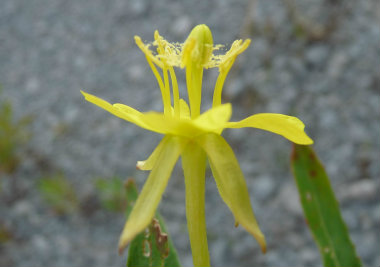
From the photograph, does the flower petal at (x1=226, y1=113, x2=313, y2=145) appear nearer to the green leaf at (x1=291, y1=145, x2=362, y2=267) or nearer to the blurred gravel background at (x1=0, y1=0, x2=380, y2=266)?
the green leaf at (x1=291, y1=145, x2=362, y2=267)

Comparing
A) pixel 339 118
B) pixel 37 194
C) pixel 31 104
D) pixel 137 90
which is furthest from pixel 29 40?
pixel 339 118

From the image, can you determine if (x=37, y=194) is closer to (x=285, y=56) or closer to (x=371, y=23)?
(x=285, y=56)

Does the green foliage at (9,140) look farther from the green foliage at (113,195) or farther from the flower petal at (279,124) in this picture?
the flower petal at (279,124)

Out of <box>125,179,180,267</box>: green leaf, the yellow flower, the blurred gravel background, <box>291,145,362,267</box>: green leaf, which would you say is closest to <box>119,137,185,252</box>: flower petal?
the yellow flower

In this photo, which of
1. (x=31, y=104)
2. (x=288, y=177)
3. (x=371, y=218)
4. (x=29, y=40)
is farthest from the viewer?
(x=29, y=40)

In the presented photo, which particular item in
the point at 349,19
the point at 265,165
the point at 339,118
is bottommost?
the point at 265,165

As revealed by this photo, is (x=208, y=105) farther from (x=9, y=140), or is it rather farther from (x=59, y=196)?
(x=9, y=140)

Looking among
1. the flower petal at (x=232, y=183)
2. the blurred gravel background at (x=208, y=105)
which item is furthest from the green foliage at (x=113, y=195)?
the flower petal at (x=232, y=183)

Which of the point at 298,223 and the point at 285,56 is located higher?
the point at 285,56
